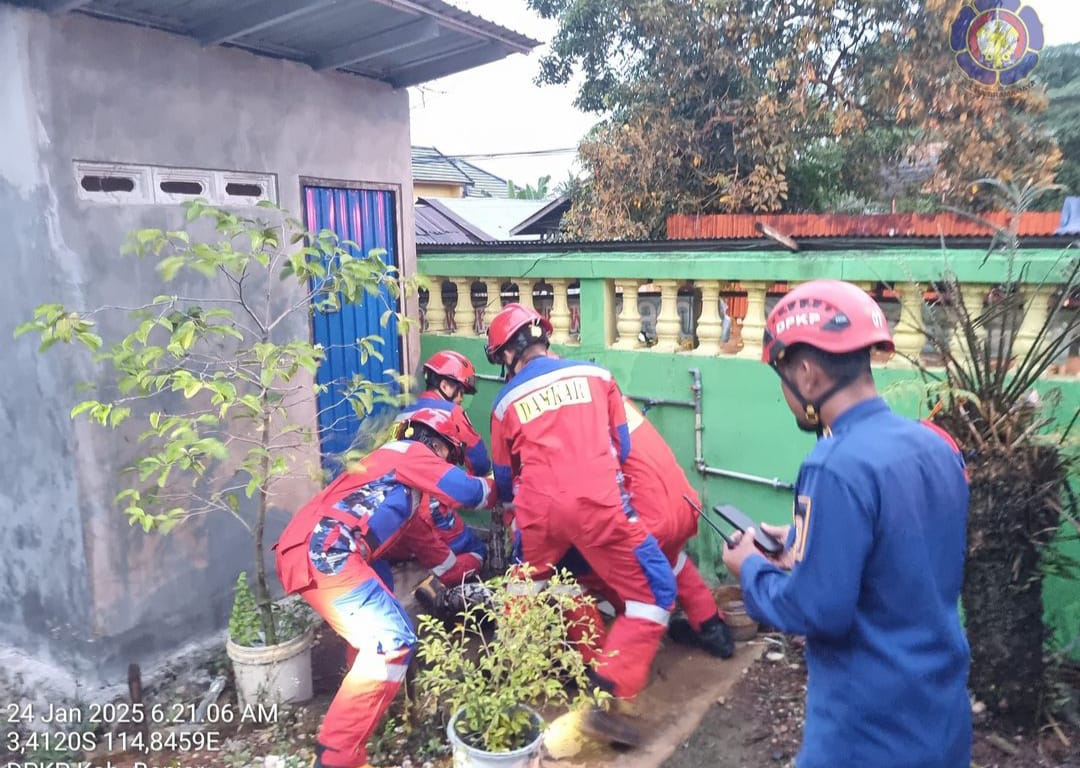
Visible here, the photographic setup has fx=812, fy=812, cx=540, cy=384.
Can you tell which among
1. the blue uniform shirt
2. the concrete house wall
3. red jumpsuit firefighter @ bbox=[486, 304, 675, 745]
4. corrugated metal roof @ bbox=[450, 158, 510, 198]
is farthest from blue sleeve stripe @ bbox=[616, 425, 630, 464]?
corrugated metal roof @ bbox=[450, 158, 510, 198]

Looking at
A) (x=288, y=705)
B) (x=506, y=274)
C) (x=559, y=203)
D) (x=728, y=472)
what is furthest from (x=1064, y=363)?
(x=559, y=203)

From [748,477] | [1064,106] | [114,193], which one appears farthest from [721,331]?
[1064,106]

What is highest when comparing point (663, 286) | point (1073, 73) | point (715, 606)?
point (1073, 73)

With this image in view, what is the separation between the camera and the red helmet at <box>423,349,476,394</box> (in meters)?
4.69

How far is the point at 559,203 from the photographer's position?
1365 centimetres

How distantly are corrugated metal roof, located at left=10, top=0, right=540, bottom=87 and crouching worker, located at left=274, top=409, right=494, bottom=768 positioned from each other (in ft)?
7.07

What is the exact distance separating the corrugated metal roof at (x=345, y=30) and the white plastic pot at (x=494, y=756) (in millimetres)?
3423

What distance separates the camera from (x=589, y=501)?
12.2ft

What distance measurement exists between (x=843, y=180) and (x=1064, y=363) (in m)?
9.23

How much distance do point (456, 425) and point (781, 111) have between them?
25.5 feet

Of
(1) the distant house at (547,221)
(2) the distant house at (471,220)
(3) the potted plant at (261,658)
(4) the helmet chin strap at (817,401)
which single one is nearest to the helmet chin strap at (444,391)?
(3) the potted plant at (261,658)

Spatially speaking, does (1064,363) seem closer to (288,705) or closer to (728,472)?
(728,472)

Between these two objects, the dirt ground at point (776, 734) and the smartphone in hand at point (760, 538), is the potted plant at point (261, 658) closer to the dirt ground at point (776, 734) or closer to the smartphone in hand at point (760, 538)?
the dirt ground at point (776, 734)

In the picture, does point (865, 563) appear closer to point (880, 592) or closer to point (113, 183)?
point (880, 592)
